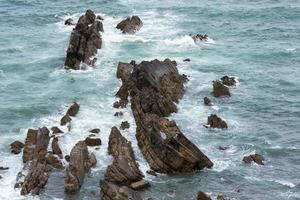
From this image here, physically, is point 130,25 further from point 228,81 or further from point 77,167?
point 77,167

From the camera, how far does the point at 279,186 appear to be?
159 ft

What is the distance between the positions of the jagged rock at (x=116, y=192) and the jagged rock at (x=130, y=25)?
45.9 metres

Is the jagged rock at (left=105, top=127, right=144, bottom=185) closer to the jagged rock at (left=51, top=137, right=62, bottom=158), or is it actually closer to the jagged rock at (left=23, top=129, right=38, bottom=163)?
the jagged rock at (left=51, top=137, right=62, bottom=158)

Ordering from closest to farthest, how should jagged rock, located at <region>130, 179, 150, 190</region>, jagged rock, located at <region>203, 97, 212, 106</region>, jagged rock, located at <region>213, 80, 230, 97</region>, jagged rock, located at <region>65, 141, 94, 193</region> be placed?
jagged rock, located at <region>130, 179, 150, 190</region> → jagged rock, located at <region>65, 141, 94, 193</region> → jagged rock, located at <region>203, 97, 212, 106</region> → jagged rock, located at <region>213, 80, 230, 97</region>

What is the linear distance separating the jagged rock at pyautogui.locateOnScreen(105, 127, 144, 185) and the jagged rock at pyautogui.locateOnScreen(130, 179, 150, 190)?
1.71ft

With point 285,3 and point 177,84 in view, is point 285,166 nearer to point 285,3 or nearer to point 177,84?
point 177,84

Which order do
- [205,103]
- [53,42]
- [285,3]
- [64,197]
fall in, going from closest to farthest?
1. [64,197]
2. [205,103]
3. [53,42]
4. [285,3]

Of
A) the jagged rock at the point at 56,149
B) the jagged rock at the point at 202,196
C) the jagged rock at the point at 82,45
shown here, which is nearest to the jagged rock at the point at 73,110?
the jagged rock at the point at 56,149

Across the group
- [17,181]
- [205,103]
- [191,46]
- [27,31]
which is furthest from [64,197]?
[27,31]

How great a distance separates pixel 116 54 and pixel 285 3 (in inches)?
1517

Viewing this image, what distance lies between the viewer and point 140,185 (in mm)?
47312

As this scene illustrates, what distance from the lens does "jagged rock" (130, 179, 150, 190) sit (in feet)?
155

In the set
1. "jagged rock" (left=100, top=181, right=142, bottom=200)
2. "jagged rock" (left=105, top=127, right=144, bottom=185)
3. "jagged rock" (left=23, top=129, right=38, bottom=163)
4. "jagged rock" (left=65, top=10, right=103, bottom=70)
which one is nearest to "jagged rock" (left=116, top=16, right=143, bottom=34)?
"jagged rock" (left=65, top=10, right=103, bottom=70)

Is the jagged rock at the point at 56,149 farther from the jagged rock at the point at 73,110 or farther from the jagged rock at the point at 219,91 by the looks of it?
the jagged rock at the point at 219,91
